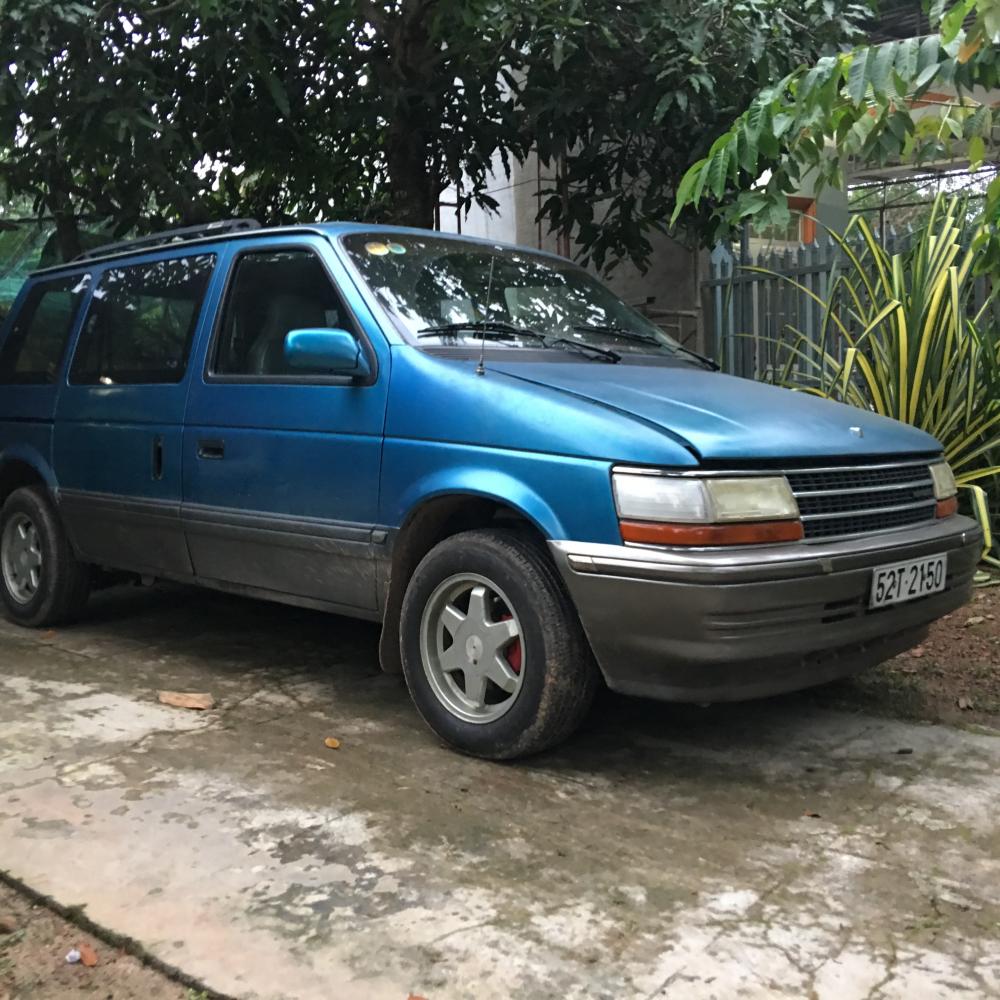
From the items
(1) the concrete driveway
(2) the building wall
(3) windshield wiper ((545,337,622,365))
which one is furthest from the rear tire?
(2) the building wall

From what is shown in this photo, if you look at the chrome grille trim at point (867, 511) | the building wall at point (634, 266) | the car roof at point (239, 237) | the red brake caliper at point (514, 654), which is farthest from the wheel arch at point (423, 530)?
the building wall at point (634, 266)

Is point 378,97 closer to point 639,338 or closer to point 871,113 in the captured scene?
point 639,338

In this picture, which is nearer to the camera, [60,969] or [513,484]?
[60,969]

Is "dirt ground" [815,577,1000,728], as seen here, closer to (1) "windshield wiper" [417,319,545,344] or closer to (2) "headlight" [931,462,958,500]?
(2) "headlight" [931,462,958,500]

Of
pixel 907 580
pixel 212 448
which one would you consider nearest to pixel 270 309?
pixel 212 448

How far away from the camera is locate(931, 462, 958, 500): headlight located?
144 inches

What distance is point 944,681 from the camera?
13.6 feet

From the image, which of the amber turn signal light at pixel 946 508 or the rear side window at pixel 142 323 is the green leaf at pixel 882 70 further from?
the rear side window at pixel 142 323

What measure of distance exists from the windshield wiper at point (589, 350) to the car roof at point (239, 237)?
2.61 ft

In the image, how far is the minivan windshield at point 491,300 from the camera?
3734 mm

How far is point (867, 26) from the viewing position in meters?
10.8

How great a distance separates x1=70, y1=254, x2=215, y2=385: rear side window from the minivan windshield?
0.93m

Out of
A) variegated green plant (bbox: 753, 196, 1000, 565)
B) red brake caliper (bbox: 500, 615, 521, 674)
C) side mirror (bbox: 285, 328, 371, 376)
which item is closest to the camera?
red brake caliper (bbox: 500, 615, 521, 674)

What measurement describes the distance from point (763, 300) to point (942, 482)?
3.80 meters
